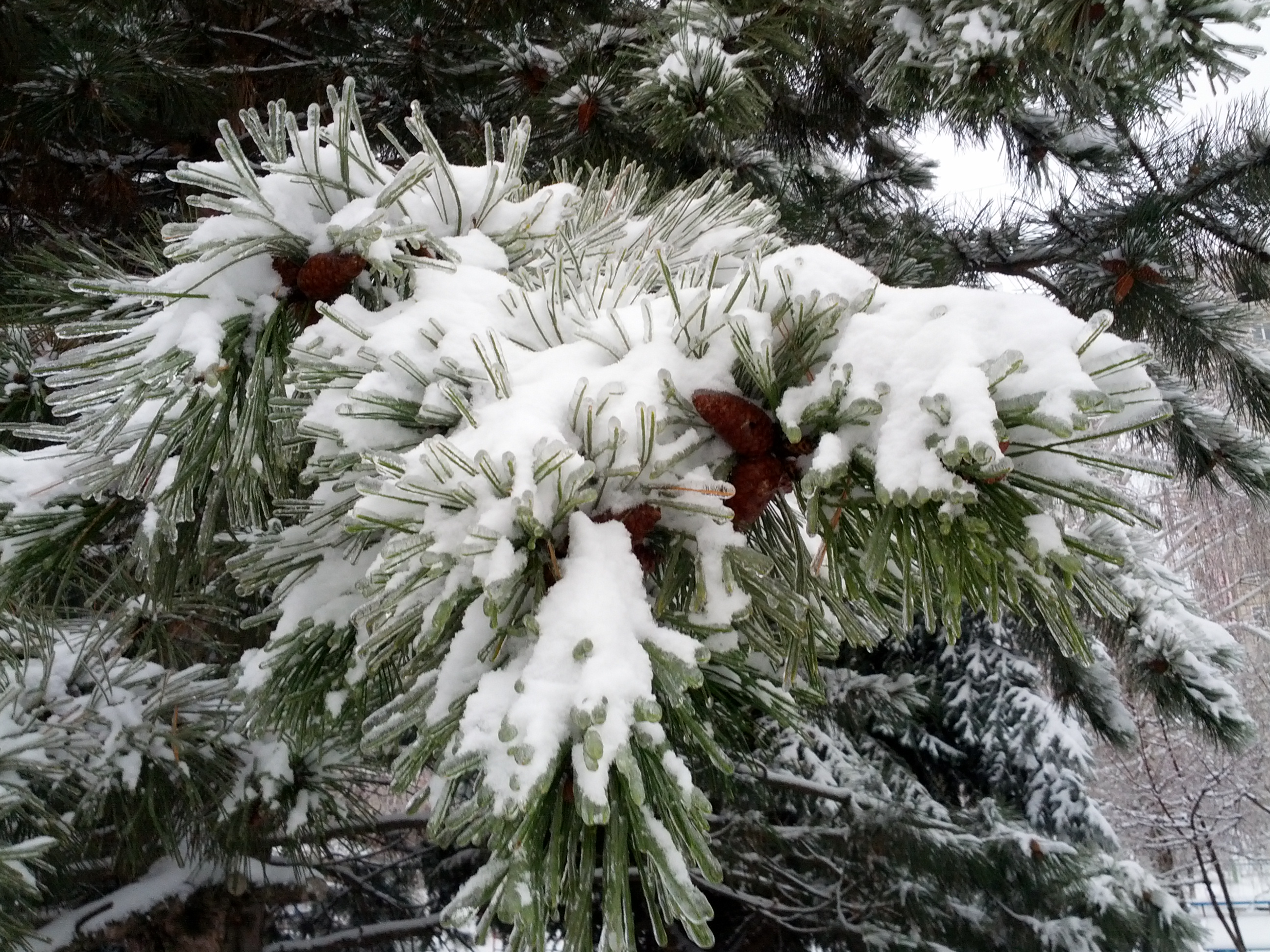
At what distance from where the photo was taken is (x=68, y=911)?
6.31ft

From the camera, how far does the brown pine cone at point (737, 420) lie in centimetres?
43

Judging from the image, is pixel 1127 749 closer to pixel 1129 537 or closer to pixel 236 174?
pixel 1129 537

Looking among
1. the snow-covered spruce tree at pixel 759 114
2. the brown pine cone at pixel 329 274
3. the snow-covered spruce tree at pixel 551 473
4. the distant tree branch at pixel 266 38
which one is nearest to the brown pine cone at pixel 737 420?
the snow-covered spruce tree at pixel 551 473

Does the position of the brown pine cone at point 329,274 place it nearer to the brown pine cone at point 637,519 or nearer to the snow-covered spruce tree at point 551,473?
the snow-covered spruce tree at point 551,473

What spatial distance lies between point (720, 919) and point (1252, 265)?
2.62 m

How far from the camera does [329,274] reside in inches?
21.7

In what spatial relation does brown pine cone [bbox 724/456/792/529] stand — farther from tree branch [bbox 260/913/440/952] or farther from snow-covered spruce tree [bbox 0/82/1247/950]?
tree branch [bbox 260/913/440/952]

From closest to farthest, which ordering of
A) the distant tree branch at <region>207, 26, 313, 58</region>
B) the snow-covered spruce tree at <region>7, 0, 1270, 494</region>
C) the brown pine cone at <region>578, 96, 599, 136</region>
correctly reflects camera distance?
the snow-covered spruce tree at <region>7, 0, 1270, 494</region> → the brown pine cone at <region>578, 96, 599, 136</region> → the distant tree branch at <region>207, 26, 313, 58</region>

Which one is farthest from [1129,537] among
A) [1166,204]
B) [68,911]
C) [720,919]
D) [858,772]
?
[68,911]

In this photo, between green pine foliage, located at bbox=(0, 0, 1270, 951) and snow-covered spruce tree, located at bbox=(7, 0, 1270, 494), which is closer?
green pine foliage, located at bbox=(0, 0, 1270, 951)

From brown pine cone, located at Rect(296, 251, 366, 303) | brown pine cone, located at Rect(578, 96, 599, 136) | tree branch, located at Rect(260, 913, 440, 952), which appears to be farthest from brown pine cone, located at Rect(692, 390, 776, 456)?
tree branch, located at Rect(260, 913, 440, 952)

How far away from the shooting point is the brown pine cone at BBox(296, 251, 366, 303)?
55 centimetres

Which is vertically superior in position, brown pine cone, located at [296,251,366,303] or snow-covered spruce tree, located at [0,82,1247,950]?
brown pine cone, located at [296,251,366,303]

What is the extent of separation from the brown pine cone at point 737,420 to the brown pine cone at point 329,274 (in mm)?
269
